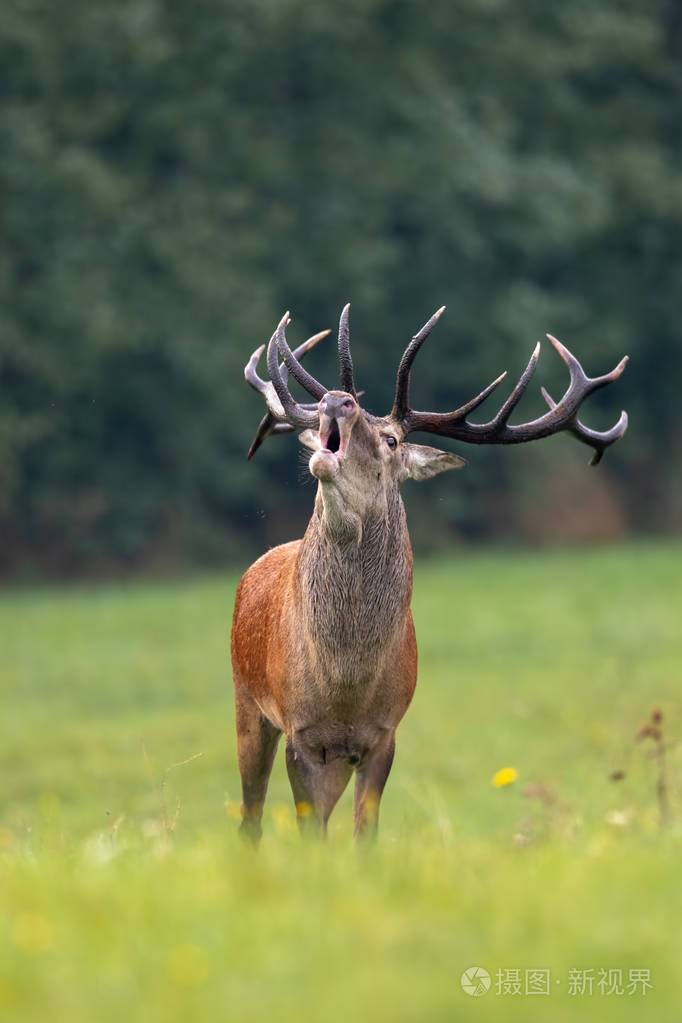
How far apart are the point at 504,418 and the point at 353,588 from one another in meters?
1.02

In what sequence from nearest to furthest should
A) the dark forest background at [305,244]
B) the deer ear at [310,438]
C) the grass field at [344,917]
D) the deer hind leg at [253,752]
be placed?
the grass field at [344,917]
the deer ear at [310,438]
the deer hind leg at [253,752]
the dark forest background at [305,244]

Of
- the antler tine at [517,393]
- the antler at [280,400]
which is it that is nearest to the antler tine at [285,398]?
the antler at [280,400]

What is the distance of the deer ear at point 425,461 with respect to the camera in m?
6.82

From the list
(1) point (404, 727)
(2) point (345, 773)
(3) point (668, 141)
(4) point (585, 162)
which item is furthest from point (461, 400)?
(2) point (345, 773)

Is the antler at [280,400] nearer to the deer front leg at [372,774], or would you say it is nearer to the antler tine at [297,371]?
the antler tine at [297,371]

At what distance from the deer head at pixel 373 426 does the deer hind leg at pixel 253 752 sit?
43.7 inches

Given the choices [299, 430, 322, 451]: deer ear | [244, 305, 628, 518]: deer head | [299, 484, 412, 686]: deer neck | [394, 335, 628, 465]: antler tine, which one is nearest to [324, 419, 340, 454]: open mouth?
[244, 305, 628, 518]: deer head

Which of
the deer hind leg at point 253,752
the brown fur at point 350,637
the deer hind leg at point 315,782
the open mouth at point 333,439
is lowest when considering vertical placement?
the deer hind leg at point 253,752

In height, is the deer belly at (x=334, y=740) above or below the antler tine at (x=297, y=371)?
below

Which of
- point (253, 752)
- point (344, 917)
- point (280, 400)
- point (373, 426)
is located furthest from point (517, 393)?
point (344, 917)

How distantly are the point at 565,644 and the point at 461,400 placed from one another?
41.2 feet

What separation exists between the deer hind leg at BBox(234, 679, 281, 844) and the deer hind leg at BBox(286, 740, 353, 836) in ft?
2.86

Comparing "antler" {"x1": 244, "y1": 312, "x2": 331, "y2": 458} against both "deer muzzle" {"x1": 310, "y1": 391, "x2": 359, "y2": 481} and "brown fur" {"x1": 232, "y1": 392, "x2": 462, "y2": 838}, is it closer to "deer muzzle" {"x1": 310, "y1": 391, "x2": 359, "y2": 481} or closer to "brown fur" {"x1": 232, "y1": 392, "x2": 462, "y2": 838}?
"brown fur" {"x1": 232, "y1": 392, "x2": 462, "y2": 838}

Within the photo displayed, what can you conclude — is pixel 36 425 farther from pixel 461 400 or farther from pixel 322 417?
pixel 322 417
